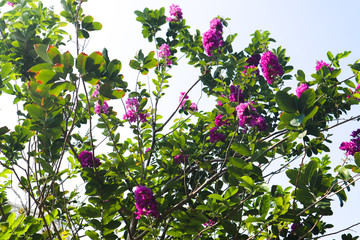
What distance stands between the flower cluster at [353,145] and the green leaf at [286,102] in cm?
144

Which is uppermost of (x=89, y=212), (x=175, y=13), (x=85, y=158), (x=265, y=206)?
(x=175, y=13)

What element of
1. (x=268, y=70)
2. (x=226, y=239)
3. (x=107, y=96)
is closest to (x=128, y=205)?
(x=226, y=239)

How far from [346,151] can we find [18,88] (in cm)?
349

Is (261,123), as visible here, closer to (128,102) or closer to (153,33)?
(128,102)

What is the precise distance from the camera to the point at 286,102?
1.74 metres

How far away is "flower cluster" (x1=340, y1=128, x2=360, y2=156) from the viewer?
279 cm

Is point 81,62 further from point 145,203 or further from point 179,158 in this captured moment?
point 179,158

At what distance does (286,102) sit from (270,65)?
1.62 m

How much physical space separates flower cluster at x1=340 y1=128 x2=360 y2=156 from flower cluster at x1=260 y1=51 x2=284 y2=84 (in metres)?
0.96

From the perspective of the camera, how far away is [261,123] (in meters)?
2.61

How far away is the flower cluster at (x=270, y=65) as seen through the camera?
322 cm

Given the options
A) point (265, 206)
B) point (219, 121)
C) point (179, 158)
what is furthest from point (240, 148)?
point (179, 158)

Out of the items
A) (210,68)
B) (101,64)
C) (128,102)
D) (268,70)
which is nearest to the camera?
(101,64)

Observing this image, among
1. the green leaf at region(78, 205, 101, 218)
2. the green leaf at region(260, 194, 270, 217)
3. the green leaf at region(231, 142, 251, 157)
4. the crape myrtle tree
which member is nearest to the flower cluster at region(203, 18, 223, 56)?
the crape myrtle tree
